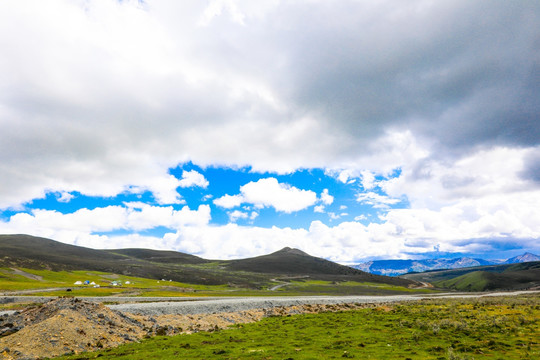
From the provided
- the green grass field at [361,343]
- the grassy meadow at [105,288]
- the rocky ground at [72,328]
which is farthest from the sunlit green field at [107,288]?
the green grass field at [361,343]

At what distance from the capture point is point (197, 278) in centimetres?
18525

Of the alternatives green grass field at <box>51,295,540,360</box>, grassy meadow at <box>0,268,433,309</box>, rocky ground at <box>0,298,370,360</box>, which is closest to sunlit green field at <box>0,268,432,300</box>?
grassy meadow at <box>0,268,433,309</box>

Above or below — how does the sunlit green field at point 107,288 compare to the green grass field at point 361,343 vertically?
below

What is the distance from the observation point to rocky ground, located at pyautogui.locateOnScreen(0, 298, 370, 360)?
24.2m

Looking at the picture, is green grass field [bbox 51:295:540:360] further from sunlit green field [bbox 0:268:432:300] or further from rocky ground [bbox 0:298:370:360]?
sunlit green field [bbox 0:268:432:300]

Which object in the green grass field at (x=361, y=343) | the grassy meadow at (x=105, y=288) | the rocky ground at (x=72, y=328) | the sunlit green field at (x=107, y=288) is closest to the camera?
the green grass field at (x=361, y=343)

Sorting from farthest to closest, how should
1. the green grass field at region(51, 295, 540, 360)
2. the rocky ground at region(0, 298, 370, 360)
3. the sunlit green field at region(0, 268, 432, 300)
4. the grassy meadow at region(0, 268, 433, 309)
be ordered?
the sunlit green field at region(0, 268, 432, 300) → the grassy meadow at region(0, 268, 433, 309) → the rocky ground at region(0, 298, 370, 360) → the green grass field at region(51, 295, 540, 360)

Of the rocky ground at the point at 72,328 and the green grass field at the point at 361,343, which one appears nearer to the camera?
the green grass field at the point at 361,343

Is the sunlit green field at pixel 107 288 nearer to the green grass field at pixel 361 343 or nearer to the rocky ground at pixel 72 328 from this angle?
the rocky ground at pixel 72 328

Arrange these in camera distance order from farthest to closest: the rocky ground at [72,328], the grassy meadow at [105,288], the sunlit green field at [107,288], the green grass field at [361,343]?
1. the sunlit green field at [107,288]
2. the grassy meadow at [105,288]
3. the rocky ground at [72,328]
4. the green grass field at [361,343]

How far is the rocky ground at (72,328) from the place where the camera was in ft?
79.6

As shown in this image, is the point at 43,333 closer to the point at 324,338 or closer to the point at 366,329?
the point at 324,338

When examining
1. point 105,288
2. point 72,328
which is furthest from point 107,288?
point 72,328

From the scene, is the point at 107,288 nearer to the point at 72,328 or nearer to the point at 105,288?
the point at 105,288
